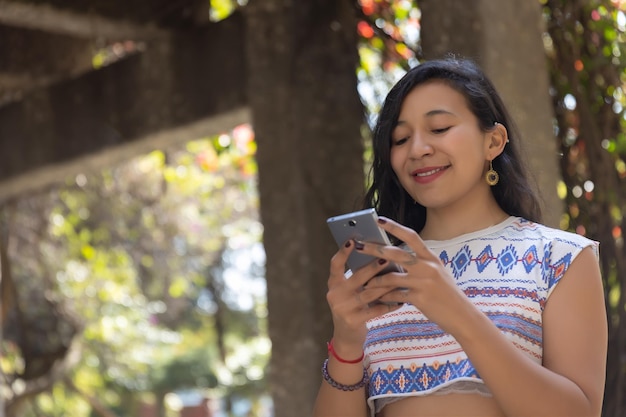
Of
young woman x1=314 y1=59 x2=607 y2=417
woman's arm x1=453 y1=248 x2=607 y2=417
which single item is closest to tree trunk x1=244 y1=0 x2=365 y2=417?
young woman x1=314 y1=59 x2=607 y2=417

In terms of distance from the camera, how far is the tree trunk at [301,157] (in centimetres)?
332

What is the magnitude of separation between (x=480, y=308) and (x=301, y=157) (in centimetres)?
164

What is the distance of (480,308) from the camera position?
1812 millimetres

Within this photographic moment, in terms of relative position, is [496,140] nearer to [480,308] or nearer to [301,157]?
[480,308]

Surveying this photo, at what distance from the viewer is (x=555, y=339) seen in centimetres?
175

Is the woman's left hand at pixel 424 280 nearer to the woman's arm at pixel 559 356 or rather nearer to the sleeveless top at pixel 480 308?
the woman's arm at pixel 559 356

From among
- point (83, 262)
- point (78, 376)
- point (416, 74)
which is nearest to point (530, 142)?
point (416, 74)

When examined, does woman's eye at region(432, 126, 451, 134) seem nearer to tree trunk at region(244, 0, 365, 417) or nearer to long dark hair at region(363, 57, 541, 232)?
long dark hair at region(363, 57, 541, 232)

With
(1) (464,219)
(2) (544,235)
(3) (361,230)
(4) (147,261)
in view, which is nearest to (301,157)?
(1) (464,219)

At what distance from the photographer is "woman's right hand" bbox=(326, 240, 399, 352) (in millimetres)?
1679

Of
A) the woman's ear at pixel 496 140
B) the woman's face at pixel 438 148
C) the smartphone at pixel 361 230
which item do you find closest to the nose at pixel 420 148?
the woman's face at pixel 438 148

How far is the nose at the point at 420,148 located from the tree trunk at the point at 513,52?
2.68 feet

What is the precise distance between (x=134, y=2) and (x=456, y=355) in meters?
2.75

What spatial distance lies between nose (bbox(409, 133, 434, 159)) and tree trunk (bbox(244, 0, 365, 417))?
4.80 feet
